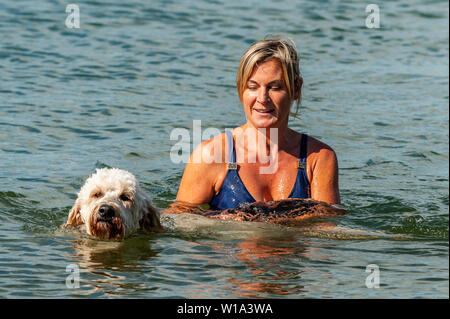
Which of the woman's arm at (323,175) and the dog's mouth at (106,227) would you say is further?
the woman's arm at (323,175)

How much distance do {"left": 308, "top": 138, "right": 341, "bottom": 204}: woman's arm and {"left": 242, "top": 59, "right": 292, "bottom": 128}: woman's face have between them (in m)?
0.62

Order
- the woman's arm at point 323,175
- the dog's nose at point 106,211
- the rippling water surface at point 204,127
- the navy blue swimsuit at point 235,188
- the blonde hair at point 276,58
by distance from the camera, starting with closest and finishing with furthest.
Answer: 1. the rippling water surface at point 204,127
2. the dog's nose at point 106,211
3. the blonde hair at point 276,58
4. the navy blue swimsuit at point 235,188
5. the woman's arm at point 323,175

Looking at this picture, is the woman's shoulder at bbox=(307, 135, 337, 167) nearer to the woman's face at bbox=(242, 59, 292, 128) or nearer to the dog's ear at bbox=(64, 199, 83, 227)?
the woman's face at bbox=(242, 59, 292, 128)

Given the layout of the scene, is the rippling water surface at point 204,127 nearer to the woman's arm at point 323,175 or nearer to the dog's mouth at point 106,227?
the dog's mouth at point 106,227

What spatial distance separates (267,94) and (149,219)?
1607 mm

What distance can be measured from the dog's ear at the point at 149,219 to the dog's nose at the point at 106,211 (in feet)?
1.17

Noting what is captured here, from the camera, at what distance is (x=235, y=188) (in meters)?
8.11

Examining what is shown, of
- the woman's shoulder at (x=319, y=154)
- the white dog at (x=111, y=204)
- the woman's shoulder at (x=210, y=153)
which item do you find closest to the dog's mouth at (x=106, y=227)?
the white dog at (x=111, y=204)

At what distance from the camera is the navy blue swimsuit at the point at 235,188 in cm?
809

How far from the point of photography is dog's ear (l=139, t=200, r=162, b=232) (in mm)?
7367

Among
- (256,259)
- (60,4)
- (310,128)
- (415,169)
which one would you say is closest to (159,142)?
(310,128)

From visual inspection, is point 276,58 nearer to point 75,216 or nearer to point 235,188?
point 235,188

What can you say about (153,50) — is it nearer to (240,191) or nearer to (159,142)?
(159,142)

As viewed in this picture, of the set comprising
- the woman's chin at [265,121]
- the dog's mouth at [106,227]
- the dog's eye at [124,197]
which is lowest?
the dog's mouth at [106,227]
